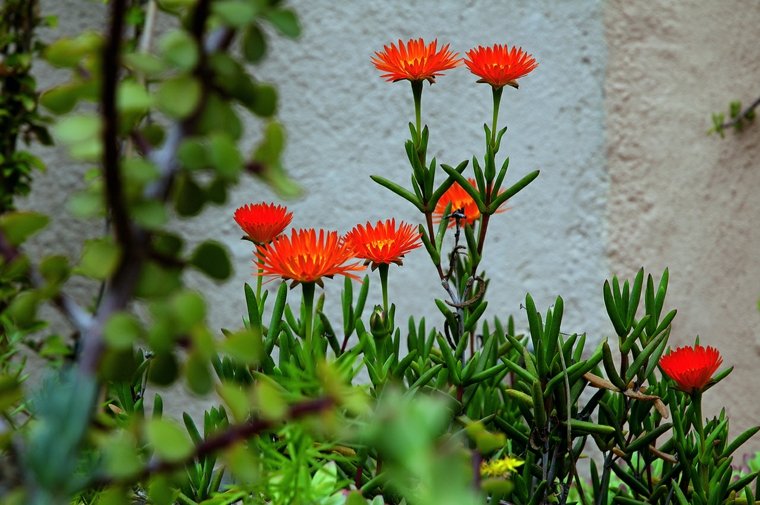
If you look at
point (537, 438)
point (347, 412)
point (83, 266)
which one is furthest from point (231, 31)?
point (537, 438)

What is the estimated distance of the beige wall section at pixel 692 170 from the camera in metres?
1.87

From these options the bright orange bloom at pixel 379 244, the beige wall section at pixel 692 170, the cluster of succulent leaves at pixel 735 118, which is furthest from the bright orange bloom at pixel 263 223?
the cluster of succulent leaves at pixel 735 118

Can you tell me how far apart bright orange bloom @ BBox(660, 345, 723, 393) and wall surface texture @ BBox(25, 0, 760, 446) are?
4.01ft

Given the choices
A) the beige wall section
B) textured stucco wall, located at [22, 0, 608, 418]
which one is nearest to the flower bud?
textured stucco wall, located at [22, 0, 608, 418]

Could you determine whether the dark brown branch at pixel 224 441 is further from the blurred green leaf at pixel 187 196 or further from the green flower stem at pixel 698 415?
the green flower stem at pixel 698 415

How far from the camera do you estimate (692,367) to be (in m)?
0.63

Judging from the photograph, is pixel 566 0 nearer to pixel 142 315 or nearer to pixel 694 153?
pixel 694 153

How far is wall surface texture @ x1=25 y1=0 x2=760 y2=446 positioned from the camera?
73.7 inches

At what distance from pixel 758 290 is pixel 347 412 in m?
1.57

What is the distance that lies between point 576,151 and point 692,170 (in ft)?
0.83

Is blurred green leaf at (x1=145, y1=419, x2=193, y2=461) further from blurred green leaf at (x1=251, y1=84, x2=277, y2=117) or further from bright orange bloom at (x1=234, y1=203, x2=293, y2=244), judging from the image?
bright orange bloom at (x1=234, y1=203, x2=293, y2=244)

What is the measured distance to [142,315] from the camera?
1.92m

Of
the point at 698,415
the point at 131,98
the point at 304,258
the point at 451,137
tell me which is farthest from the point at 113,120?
the point at 451,137

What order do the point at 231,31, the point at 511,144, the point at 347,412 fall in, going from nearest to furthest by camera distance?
1. the point at 231,31
2. the point at 347,412
3. the point at 511,144
